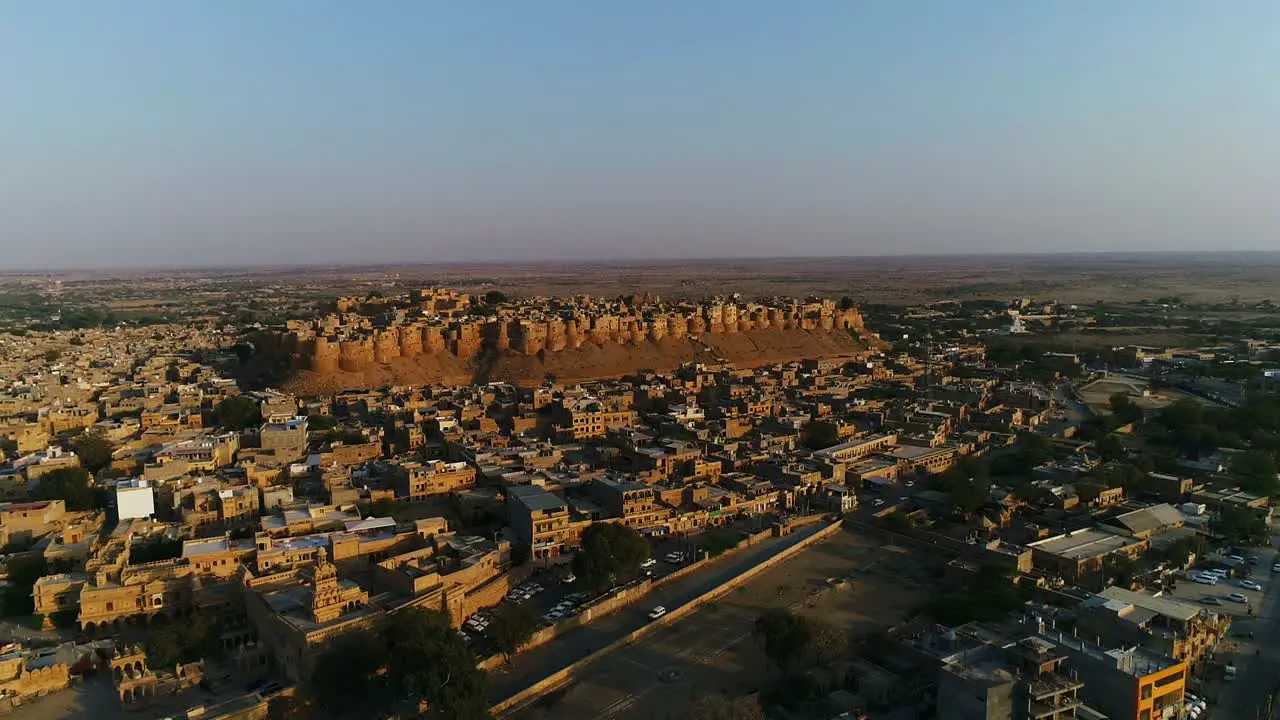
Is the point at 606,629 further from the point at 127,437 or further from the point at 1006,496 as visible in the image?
the point at 127,437

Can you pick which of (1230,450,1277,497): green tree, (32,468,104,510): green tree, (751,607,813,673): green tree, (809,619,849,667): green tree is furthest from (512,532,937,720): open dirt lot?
(32,468,104,510): green tree

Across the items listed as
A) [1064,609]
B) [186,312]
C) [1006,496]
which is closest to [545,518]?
[1064,609]

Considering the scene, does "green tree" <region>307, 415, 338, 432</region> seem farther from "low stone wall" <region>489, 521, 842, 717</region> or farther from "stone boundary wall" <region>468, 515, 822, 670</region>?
"low stone wall" <region>489, 521, 842, 717</region>

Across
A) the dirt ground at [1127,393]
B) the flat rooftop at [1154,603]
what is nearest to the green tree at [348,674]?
the flat rooftop at [1154,603]

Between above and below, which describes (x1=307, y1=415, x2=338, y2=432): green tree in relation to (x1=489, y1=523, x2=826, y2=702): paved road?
above

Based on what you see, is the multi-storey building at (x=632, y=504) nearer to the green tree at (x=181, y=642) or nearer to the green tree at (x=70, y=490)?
the green tree at (x=181, y=642)

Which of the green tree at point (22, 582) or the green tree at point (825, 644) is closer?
the green tree at point (825, 644)
